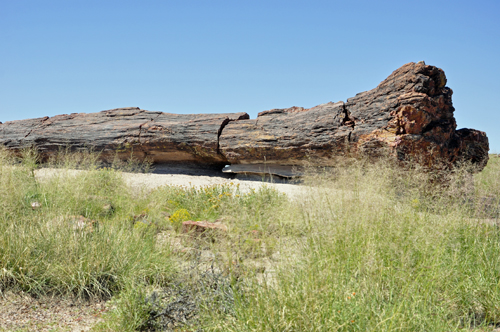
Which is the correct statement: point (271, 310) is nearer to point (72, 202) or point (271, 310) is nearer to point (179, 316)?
point (179, 316)

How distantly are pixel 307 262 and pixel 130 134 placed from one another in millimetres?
8515

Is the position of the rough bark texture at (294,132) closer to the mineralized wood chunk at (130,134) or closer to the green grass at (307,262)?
the mineralized wood chunk at (130,134)

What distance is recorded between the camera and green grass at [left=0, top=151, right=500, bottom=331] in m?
2.37

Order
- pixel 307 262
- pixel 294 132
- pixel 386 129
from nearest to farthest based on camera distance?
pixel 307 262 < pixel 386 129 < pixel 294 132

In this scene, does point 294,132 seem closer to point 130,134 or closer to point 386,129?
point 386,129

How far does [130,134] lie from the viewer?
10305 mm

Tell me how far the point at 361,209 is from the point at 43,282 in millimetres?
3104

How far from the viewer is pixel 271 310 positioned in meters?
2.29

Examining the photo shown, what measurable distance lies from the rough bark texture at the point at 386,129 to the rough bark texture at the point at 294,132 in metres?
0.02

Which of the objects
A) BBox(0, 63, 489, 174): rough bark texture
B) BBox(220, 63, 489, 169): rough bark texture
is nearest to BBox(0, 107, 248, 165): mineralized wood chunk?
BBox(0, 63, 489, 174): rough bark texture

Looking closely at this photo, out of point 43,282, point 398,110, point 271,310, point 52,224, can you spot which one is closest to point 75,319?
point 43,282

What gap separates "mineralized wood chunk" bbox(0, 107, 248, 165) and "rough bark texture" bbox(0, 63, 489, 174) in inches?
1.1

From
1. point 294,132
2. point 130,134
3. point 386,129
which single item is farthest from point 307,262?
point 130,134

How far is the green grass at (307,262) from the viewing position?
237cm
